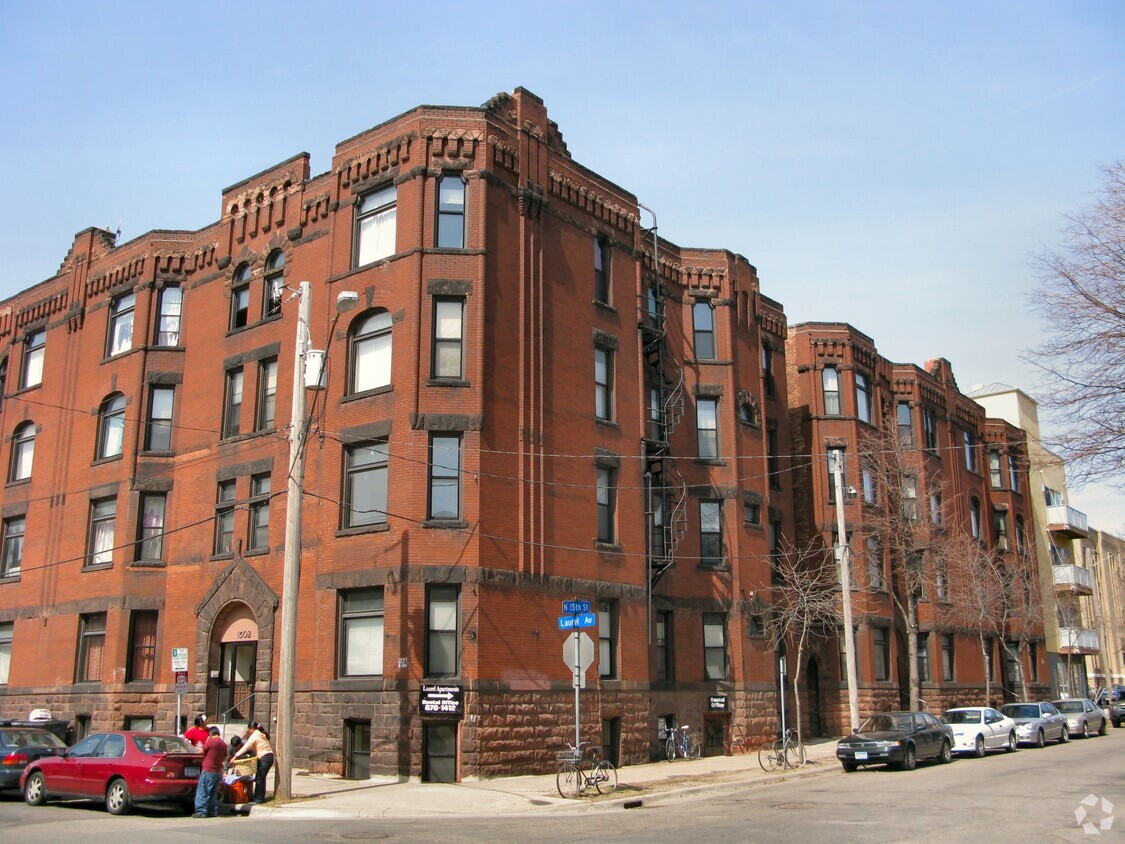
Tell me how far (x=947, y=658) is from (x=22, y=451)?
38538 mm

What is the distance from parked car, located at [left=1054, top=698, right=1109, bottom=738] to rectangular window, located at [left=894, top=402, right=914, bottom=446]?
12.1 meters

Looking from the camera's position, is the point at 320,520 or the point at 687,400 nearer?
the point at 320,520

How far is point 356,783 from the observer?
76.9 ft

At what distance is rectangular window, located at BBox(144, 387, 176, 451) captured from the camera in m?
33.1

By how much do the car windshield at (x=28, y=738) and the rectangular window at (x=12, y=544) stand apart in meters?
16.1

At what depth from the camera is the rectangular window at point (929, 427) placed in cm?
4797

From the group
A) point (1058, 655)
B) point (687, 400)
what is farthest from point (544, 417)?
point (1058, 655)

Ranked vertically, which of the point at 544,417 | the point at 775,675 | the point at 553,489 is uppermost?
the point at 544,417

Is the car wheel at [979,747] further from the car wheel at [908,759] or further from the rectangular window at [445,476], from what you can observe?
the rectangular window at [445,476]

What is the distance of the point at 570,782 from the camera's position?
830 inches

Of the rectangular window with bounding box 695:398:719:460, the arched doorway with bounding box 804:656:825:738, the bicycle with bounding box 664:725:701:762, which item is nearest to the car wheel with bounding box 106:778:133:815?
the bicycle with bounding box 664:725:701:762

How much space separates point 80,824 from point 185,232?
73.6 ft

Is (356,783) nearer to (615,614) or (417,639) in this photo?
(417,639)

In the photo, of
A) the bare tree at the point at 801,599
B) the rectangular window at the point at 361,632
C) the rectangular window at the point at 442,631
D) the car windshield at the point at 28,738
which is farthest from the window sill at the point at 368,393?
the bare tree at the point at 801,599
